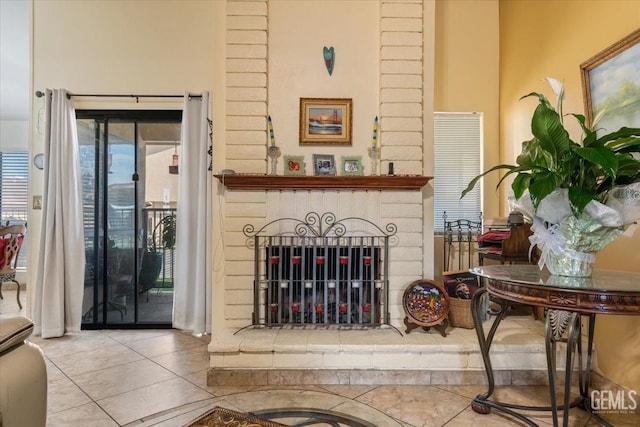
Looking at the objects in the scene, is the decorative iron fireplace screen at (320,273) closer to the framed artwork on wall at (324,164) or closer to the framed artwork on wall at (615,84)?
the framed artwork on wall at (324,164)

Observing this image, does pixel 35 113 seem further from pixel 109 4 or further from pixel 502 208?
pixel 502 208

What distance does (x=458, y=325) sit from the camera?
7.99ft

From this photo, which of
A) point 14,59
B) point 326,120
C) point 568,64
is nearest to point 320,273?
point 326,120

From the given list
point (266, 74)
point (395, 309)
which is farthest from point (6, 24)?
point (395, 309)

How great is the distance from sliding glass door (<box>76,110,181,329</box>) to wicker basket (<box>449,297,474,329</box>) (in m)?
2.52

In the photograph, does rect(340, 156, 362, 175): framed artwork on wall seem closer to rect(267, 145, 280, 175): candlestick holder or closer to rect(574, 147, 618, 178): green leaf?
rect(267, 145, 280, 175): candlestick holder

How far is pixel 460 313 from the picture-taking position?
95.5 inches

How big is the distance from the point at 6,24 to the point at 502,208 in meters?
5.07

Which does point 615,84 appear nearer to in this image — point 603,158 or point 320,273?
point 603,158

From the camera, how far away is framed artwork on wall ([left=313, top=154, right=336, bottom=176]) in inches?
99.9

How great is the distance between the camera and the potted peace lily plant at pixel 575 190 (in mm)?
1374

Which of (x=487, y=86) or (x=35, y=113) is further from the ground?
(x=487, y=86)

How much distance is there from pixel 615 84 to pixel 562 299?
1.39 meters

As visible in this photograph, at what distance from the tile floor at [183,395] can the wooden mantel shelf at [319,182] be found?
127 centimetres
